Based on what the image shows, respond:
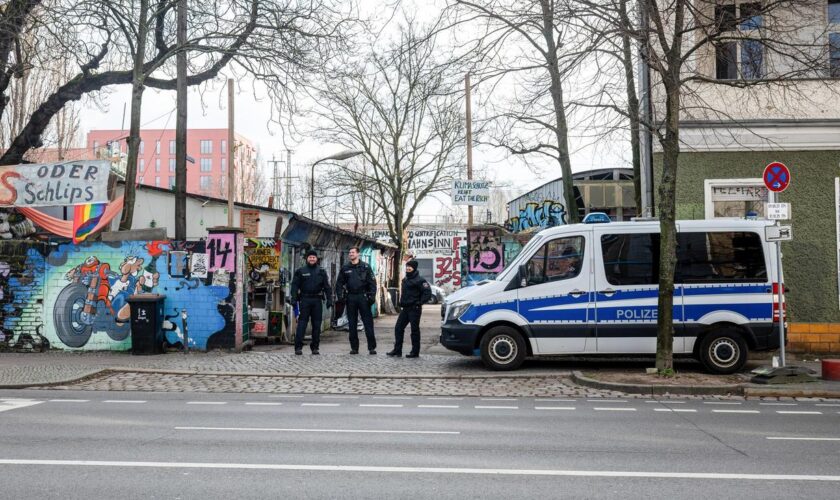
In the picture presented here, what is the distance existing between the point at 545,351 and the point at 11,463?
8.52 m

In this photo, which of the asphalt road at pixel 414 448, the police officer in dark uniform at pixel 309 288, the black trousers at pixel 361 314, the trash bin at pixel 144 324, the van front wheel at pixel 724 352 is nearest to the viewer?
the asphalt road at pixel 414 448

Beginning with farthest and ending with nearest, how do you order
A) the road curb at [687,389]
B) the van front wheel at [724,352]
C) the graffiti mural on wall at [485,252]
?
the graffiti mural on wall at [485,252]
the van front wheel at [724,352]
the road curb at [687,389]

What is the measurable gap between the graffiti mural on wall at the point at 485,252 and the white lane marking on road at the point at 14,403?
11.2 meters

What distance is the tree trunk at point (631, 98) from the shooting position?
11.6 metres

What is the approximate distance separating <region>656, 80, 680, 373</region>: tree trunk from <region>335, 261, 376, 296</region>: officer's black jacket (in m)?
5.55

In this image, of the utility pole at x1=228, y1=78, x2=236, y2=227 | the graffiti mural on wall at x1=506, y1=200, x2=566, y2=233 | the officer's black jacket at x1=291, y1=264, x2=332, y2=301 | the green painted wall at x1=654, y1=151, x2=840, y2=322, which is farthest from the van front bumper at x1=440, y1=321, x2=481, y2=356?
the graffiti mural on wall at x1=506, y1=200, x2=566, y2=233

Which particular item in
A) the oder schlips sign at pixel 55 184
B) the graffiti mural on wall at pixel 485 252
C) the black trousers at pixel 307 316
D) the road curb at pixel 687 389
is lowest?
the road curb at pixel 687 389

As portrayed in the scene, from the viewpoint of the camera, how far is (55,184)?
16.1 meters

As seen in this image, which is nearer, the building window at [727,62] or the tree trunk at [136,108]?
the building window at [727,62]

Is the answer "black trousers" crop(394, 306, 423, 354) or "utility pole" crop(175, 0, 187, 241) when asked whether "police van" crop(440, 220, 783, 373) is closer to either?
"black trousers" crop(394, 306, 423, 354)

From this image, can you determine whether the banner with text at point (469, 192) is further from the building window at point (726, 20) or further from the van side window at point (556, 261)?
the building window at point (726, 20)

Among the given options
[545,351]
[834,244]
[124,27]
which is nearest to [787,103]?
[834,244]

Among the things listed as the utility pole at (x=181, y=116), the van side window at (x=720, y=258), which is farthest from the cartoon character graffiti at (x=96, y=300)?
the van side window at (x=720, y=258)

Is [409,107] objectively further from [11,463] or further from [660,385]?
[11,463]
